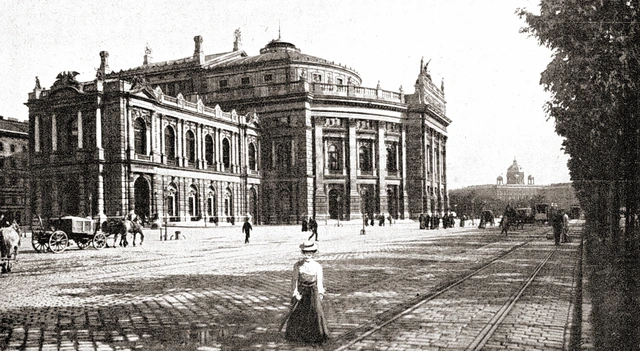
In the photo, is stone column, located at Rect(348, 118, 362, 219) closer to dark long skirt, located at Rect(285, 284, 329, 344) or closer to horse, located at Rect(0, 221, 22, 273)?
horse, located at Rect(0, 221, 22, 273)

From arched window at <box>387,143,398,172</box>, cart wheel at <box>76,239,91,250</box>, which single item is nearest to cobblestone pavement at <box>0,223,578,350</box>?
cart wheel at <box>76,239,91,250</box>

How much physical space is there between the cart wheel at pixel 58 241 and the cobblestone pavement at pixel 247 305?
6.37 meters

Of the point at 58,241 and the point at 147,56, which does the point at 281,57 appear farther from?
the point at 58,241

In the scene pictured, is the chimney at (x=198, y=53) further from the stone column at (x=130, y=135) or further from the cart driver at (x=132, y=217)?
the cart driver at (x=132, y=217)

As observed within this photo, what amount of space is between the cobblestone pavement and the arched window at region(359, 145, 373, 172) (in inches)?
1803

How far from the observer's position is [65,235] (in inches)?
986

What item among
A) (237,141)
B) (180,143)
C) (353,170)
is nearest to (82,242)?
(180,143)

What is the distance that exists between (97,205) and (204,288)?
107ft

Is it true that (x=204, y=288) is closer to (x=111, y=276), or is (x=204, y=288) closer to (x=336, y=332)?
(x=111, y=276)

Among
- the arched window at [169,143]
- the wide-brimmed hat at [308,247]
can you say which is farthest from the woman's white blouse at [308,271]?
the arched window at [169,143]

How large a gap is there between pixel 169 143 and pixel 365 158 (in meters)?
A: 24.2

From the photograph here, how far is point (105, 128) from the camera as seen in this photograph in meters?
42.6

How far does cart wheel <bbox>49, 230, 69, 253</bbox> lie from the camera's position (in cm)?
2447

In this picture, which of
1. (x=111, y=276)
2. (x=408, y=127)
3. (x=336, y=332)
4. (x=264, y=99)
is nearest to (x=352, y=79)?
(x=408, y=127)
